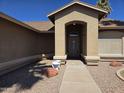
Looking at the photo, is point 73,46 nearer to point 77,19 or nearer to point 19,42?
point 77,19

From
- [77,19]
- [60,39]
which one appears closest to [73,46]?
[60,39]

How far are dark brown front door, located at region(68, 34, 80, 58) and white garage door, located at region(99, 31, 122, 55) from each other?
337cm

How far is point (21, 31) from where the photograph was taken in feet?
53.5

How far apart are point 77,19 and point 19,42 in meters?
5.20

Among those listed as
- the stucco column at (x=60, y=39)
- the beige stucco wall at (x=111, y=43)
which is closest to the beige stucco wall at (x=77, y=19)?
the stucco column at (x=60, y=39)

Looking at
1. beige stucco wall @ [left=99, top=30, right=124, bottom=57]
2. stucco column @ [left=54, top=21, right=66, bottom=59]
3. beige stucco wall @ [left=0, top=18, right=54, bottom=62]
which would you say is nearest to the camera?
beige stucco wall @ [left=0, top=18, right=54, bottom=62]

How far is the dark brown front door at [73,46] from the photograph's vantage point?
75.0 ft

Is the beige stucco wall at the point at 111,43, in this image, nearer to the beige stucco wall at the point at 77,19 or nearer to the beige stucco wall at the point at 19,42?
the beige stucco wall at the point at 77,19

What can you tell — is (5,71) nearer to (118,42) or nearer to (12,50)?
(12,50)

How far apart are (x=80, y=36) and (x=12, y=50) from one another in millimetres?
10215

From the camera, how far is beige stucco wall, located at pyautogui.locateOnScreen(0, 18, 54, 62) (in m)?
12.5

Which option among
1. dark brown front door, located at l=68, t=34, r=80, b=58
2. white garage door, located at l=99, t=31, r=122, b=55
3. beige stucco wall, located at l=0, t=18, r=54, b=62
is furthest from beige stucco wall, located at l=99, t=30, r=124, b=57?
beige stucco wall, located at l=0, t=18, r=54, b=62

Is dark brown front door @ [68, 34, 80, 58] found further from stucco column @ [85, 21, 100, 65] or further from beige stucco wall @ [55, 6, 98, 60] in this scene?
stucco column @ [85, 21, 100, 65]

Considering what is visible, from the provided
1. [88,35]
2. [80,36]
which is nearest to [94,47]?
[88,35]
